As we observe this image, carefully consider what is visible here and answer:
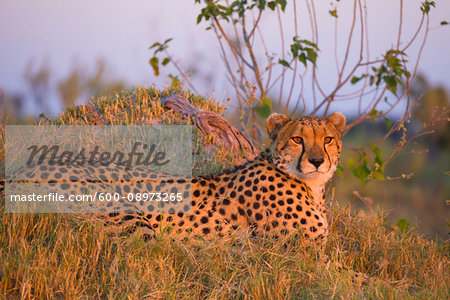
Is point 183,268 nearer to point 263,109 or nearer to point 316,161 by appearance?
point 316,161

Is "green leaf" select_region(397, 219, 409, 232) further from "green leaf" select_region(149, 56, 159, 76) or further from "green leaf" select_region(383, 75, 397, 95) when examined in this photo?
"green leaf" select_region(149, 56, 159, 76)

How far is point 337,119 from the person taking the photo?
3.50 meters

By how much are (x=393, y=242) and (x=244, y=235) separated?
1274 mm

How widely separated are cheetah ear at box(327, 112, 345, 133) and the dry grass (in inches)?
32.5

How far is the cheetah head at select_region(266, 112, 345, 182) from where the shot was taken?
10.4 feet

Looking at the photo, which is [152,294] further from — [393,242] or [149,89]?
[149,89]

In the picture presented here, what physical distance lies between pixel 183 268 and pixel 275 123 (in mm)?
1224

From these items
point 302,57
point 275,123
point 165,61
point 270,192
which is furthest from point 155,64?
point 270,192

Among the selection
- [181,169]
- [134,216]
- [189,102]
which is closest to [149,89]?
[189,102]

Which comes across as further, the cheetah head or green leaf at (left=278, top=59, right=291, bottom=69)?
green leaf at (left=278, top=59, right=291, bottom=69)

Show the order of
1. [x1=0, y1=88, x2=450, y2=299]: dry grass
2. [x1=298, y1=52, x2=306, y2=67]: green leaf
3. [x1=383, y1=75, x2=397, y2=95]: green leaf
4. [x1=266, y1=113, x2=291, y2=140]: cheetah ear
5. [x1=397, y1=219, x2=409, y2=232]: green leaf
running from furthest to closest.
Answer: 1. [x1=383, y1=75, x2=397, y2=95]: green leaf
2. [x1=298, y1=52, x2=306, y2=67]: green leaf
3. [x1=397, y1=219, x2=409, y2=232]: green leaf
4. [x1=266, y1=113, x2=291, y2=140]: cheetah ear
5. [x1=0, y1=88, x2=450, y2=299]: dry grass

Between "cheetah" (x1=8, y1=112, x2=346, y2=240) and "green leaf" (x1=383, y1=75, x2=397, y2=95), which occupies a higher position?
"green leaf" (x1=383, y1=75, x2=397, y2=95)

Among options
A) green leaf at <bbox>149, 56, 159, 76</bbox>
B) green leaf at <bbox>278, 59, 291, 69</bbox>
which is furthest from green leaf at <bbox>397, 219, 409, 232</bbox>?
green leaf at <bbox>149, 56, 159, 76</bbox>

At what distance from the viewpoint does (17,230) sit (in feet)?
9.71
